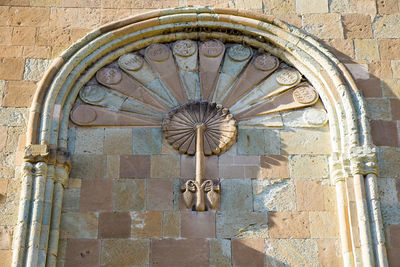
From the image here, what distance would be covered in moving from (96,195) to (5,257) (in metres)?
1.37

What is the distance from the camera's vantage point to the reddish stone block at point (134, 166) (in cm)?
960

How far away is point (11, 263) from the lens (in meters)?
8.80

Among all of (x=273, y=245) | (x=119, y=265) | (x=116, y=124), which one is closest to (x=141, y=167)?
(x=116, y=124)

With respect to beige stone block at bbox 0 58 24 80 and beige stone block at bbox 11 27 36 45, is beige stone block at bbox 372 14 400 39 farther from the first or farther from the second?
beige stone block at bbox 0 58 24 80

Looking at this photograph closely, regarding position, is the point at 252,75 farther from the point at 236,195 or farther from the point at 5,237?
the point at 5,237

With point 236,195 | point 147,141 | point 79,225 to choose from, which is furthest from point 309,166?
point 79,225

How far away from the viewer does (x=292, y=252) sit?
30.0ft

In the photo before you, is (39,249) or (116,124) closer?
(39,249)

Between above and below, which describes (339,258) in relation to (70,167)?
below

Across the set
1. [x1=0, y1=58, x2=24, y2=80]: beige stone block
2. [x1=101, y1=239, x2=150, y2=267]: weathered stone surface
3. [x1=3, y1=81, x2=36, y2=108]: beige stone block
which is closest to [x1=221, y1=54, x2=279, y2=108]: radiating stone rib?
[x1=101, y1=239, x2=150, y2=267]: weathered stone surface

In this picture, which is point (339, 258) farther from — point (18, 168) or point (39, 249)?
point (18, 168)

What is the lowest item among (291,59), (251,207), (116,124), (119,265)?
(119,265)

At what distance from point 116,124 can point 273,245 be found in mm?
2686

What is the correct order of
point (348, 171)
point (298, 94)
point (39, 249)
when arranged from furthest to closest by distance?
1. point (298, 94)
2. point (348, 171)
3. point (39, 249)
